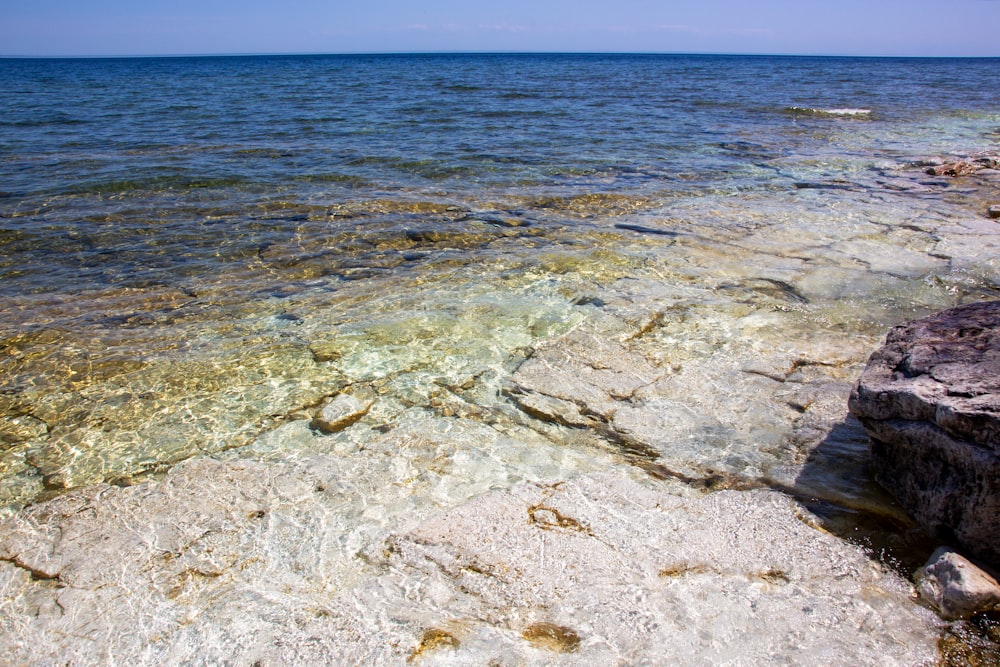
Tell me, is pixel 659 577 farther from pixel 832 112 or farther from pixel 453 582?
pixel 832 112

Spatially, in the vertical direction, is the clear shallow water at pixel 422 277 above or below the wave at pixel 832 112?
below

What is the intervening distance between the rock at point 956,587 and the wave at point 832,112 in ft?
58.8

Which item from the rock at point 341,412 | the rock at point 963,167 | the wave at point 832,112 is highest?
the wave at point 832,112

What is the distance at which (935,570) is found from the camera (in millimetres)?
2227

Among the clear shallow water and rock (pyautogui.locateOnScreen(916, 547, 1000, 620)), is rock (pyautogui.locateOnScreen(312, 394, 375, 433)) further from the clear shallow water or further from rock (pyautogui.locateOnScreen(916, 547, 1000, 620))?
rock (pyautogui.locateOnScreen(916, 547, 1000, 620))

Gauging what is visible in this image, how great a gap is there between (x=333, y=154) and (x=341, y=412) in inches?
339

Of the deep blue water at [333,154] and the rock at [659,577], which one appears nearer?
the rock at [659,577]

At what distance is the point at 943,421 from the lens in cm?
237

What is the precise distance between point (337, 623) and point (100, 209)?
757cm

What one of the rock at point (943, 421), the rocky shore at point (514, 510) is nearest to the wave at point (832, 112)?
the rocky shore at point (514, 510)

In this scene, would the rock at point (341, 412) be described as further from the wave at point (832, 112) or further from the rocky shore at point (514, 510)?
the wave at point (832, 112)

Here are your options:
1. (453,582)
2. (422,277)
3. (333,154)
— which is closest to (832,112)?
(333,154)

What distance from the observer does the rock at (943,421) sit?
226cm

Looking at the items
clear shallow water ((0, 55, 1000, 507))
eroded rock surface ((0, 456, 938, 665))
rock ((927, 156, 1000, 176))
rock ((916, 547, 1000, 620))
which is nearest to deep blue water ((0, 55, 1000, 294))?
clear shallow water ((0, 55, 1000, 507))
